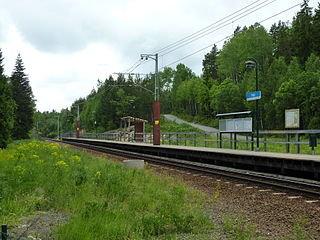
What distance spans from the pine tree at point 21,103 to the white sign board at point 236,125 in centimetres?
4820

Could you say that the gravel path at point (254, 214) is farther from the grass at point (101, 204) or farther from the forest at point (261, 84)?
the forest at point (261, 84)

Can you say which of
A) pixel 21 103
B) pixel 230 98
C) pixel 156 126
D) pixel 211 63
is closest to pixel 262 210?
pixel 156 126

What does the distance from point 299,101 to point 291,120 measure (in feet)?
109

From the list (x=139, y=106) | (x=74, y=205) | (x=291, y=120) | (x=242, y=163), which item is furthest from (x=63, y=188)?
(x=139, y=106)

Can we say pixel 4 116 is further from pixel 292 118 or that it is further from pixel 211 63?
pixel 211 63

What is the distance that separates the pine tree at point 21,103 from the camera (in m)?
64.9

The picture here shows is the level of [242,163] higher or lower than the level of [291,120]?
lower

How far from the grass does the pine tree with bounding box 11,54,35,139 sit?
5636 cm

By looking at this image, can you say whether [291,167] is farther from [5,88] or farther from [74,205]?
[5,88]

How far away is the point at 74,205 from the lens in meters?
7.38

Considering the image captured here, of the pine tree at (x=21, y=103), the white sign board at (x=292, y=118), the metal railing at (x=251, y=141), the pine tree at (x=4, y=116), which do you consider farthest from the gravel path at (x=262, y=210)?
the pine tree at (x=21, y=103)

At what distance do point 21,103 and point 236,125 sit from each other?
180ft

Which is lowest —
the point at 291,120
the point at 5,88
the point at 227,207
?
the point at 227,207

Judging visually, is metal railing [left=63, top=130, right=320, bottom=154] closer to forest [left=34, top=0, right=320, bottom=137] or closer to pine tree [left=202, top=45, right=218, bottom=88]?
forest [left=34, top=0, right=320, bottom=137]
